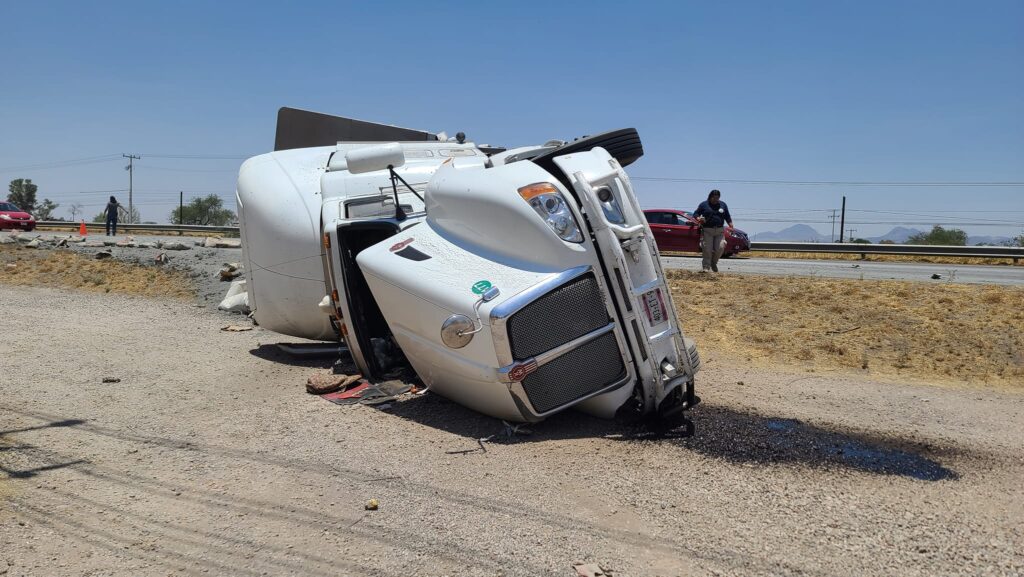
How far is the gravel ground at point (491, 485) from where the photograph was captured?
3453mm

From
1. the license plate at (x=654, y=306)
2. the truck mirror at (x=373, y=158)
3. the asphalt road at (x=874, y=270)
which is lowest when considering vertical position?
the asphalt road at (x=874, y=270)

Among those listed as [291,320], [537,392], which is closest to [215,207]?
[291,320]

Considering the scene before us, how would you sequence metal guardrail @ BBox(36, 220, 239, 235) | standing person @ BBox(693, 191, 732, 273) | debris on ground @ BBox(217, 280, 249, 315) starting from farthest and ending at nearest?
metal guardrail @ BBox(36, 220, 239, 235), standing person @ BBox(693, 191, 732, 273), debris on ground @ BBox(217, 280, 249, 315)

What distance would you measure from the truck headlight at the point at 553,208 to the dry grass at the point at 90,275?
1012cm

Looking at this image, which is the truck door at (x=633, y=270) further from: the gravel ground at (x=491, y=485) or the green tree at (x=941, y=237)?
the green tree at (x=941, y=237)

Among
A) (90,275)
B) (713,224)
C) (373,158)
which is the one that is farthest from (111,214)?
(373,158)

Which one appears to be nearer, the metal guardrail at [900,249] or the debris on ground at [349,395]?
the debris on ground at [349,395]

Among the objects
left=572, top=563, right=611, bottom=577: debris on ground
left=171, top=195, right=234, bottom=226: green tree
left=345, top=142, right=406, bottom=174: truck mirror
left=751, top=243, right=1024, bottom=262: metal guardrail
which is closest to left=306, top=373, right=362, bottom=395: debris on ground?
left=345, top=142, right=406, bottom=174: truck mirror

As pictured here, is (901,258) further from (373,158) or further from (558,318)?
(558,318)

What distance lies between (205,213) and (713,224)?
49.4 m

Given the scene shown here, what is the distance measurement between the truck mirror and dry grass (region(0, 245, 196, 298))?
27.0ft

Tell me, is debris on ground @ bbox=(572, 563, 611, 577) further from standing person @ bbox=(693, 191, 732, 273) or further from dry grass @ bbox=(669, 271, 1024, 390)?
standing person @ bbox=(693, 191, 732, 273)

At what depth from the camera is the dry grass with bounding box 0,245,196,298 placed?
1416 centimetres

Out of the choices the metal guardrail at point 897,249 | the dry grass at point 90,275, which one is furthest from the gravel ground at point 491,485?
the metal guardrail at point 897,249
